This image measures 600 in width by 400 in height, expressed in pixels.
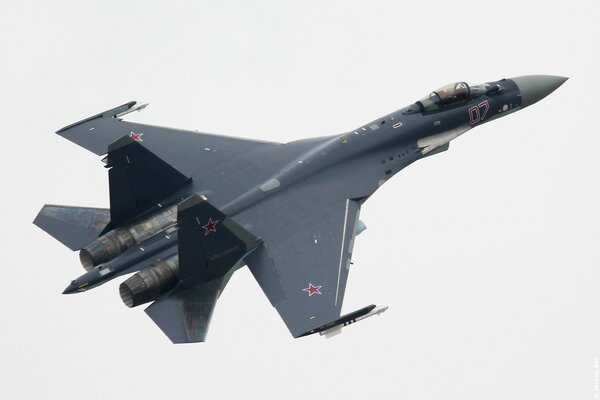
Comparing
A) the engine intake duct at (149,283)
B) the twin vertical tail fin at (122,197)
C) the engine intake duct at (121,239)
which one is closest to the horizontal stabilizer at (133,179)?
the twin vertical tail fin at (122,197)

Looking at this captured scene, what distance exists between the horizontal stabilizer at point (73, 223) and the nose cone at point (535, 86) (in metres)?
17.9

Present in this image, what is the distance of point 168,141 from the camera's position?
56.7 meters

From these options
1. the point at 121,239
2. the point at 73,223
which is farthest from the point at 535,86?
the point at 73,223

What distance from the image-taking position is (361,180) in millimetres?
54156

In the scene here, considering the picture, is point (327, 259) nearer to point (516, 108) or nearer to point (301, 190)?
point (301, 190)

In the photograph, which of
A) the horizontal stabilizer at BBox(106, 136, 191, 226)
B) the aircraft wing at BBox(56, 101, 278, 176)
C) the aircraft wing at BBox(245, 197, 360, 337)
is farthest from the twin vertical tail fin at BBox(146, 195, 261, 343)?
the aircraft wing at BBox(56, 101, 278, 176)

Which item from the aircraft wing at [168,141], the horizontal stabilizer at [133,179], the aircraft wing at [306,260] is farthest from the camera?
the aircraft wing at [168,141]

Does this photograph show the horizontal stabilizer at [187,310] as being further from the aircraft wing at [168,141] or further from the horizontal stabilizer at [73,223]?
the aircraft wing at [168,141]

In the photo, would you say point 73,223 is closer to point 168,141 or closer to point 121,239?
point 121,239

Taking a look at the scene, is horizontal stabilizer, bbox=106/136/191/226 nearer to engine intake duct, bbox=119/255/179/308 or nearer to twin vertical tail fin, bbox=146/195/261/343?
engine intake duct, bbox=119/255/179/308

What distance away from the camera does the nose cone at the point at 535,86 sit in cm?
5794

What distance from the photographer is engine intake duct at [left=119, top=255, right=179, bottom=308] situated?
160 ft

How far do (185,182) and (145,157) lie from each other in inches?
101

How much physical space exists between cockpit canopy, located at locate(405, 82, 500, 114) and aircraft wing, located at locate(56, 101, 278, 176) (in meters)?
6.20
